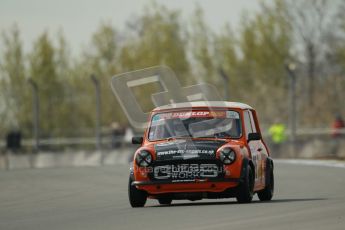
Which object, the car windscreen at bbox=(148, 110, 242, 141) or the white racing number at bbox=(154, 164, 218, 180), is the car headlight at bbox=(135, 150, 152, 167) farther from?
the car windscreen at bbox=(148, 110, 242, 141)

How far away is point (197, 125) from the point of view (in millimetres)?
17734

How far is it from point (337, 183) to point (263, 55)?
46834 mm

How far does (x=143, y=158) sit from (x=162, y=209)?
0.94 m

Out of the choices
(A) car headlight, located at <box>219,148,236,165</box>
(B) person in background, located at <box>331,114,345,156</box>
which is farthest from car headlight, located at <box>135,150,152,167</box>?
(B) person in background, located at <box>331,114,345,156</box>

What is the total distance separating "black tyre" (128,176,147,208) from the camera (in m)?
17.2

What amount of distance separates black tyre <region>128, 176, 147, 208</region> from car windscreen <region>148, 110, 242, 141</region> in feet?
3.15

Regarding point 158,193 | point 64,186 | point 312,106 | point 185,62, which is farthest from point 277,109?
point 158,193

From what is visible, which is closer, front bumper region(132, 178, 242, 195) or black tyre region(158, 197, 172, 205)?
front bumper region(132, 178, 242, 195)

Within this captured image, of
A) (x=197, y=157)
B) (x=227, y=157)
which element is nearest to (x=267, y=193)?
(x=227, y=157)

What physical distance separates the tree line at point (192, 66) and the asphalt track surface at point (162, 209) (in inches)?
1449

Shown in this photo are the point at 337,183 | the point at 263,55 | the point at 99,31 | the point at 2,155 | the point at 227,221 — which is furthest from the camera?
the point at 99,31

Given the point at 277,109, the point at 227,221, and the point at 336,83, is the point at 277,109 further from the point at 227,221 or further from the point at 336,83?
the point at 227,221

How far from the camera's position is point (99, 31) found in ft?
271

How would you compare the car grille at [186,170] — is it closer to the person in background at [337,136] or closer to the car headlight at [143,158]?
the car headlight at [143,158]
